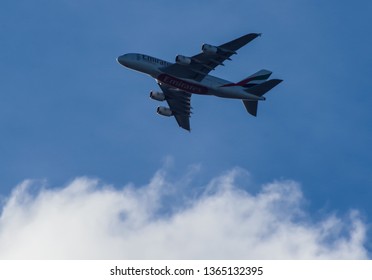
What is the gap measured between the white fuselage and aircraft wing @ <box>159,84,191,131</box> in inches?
295

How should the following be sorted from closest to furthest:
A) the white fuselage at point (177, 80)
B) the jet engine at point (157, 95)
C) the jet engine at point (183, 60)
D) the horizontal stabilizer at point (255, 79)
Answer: the jet engine at point (183, 60) < the white fuselage at point (177, 80) < the horizontal stabilizer at point (255, 79) < the jet engine at point (157, 95)

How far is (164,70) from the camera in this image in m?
104

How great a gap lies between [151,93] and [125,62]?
9868 mm

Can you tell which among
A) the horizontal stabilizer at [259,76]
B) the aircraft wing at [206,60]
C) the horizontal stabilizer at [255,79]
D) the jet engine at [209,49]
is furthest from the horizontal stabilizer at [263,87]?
Result: the jet engine at [209,49]

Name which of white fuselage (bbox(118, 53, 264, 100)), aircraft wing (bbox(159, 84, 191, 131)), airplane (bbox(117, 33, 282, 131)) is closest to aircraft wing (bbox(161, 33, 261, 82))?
airplane (bbox(117, 33, 282, 131))

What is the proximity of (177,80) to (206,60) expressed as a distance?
5.93m

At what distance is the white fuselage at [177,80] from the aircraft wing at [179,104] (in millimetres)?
7493

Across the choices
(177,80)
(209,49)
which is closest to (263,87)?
(209,49)

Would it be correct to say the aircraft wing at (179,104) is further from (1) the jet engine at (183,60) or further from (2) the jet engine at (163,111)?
(1) the jet engine at (183,60)

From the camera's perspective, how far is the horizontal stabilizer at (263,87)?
100625 millimetres

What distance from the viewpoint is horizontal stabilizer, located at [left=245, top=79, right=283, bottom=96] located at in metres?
101
